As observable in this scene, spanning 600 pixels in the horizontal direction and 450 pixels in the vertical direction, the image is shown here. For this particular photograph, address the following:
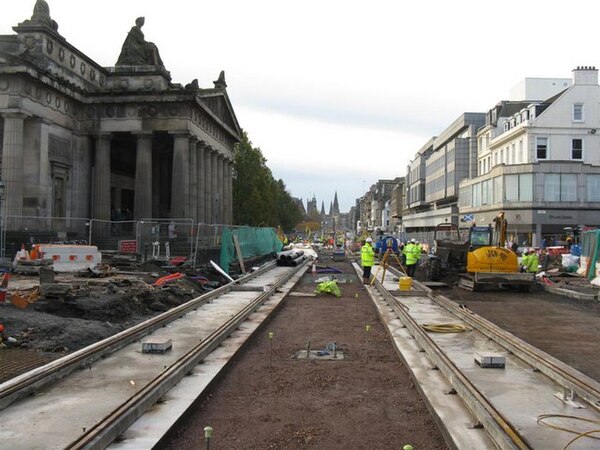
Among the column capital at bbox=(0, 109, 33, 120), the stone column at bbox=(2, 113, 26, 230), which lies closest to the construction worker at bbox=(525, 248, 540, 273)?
the stone column at bbox=(2, 113, 26, 230)

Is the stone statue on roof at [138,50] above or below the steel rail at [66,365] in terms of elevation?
above

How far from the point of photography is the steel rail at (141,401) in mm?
4898

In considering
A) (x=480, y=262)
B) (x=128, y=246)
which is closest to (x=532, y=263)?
(x=480, y=262)

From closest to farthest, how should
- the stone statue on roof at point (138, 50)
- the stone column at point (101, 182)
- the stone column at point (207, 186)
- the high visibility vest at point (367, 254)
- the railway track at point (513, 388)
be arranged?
the railway track at point (513, 388), the high visibility vest at point (367, 254), the stone column at point (101, 182), the stone statue on roof at point (138, 50), the stone column at point (207, 186)

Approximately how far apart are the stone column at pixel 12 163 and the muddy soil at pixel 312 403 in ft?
Answer: 86.2

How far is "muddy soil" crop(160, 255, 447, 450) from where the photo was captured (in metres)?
5.45

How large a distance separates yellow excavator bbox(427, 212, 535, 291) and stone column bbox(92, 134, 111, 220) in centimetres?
2452

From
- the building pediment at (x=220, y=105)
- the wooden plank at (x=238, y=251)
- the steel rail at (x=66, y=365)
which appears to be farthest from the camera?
the building pediment at (x=220, y=105)

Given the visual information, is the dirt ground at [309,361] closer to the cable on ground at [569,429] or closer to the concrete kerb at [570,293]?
the concrete kerb at [570,293]

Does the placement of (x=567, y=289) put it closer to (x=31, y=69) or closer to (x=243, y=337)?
(x=243, y=337)

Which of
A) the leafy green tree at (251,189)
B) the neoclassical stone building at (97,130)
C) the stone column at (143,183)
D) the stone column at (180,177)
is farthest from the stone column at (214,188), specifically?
the leafy green tree at (251,189)

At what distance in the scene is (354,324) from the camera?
12500 mm

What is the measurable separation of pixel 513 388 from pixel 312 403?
251cm

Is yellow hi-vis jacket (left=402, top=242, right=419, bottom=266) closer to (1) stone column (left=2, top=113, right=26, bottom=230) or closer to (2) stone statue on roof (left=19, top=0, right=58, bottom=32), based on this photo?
(1) stone column (left=2, top=113, right=26, bottom=230)
